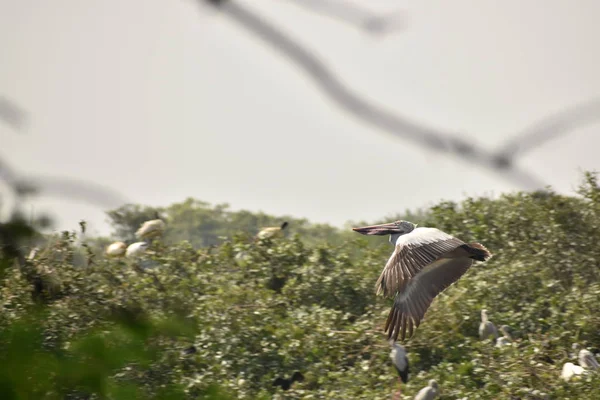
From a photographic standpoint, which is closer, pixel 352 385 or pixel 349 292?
pixel 352 385

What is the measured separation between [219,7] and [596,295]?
21.2 feet

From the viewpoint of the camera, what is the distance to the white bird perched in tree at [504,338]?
651 cm

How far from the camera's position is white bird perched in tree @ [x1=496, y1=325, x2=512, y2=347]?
21.4ft

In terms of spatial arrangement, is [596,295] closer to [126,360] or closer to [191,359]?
[191,359]

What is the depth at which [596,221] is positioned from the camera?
8.38m

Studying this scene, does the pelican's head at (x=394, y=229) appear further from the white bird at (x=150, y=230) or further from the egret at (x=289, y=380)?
the white bird at (x=150, y=230)

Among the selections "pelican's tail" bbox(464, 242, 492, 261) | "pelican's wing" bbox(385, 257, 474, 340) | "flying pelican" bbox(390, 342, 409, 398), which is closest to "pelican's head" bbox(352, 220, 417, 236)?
"pelican's wing" bbox(385, 257, 474, 340)

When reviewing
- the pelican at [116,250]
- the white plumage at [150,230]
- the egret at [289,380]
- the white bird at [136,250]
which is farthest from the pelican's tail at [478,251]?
the white plumage at [150,230]

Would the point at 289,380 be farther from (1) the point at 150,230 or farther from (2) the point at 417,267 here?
(1) the point at 150,230

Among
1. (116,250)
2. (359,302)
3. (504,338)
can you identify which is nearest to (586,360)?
(504,338)

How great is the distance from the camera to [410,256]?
5.75m

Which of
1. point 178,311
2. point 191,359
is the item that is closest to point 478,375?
→ point 191,359

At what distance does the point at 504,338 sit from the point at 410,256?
1.31m

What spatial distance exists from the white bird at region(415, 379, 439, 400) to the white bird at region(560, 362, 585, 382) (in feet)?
2.51
